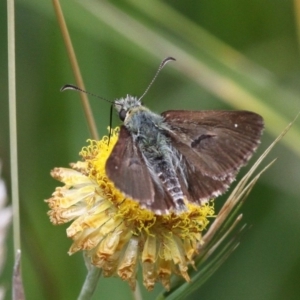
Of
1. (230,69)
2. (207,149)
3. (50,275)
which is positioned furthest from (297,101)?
(50,275)

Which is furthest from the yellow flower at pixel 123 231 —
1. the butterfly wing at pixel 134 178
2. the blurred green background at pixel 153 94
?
the blurred green background at pixel 153 94

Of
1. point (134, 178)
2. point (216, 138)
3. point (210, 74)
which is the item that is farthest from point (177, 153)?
point (210, 74)

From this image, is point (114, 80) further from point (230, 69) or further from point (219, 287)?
point (219, 287)

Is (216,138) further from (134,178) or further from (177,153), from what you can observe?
(134,178)

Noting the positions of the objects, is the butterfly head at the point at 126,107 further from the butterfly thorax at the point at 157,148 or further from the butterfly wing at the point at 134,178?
the butterfly wing at the point at 134,178

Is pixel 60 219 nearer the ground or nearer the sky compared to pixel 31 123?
nearer the ground
